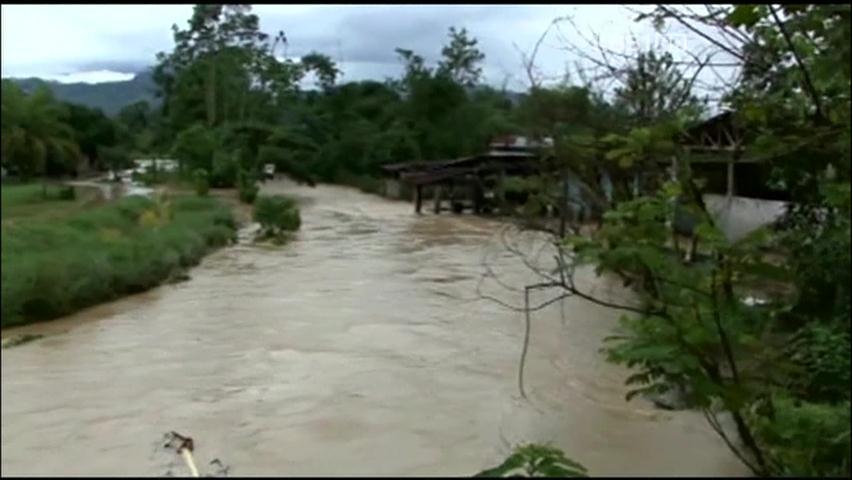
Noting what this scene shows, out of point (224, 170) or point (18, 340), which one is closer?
point (18, 340)

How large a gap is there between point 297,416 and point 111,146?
1585 mm

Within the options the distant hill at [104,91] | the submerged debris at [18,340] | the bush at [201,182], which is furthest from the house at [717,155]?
the submerged debris at [18,340]

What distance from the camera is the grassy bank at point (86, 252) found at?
114 cm

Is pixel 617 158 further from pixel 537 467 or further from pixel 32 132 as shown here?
pixel 32 132

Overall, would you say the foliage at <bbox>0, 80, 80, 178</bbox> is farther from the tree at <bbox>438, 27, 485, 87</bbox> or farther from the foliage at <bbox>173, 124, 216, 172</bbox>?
the tree at <bbox>438, 27, 485, 87</bbox>

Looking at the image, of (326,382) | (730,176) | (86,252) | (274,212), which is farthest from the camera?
(326,382)

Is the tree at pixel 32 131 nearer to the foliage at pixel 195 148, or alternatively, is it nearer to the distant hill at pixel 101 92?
the distant hill at pixel 101 92

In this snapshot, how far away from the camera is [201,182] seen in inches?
67.9

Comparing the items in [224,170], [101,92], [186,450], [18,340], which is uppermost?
[101,92]

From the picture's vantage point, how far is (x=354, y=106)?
2564mm

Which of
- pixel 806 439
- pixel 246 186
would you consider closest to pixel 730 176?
pixel 806 439

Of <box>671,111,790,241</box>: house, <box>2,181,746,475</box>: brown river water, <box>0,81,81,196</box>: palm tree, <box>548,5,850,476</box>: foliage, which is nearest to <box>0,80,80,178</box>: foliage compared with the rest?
<box>0,81,81,196</box>: palm tree

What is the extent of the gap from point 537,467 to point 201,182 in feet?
2.70

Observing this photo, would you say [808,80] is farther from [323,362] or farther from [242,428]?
[323,362]
